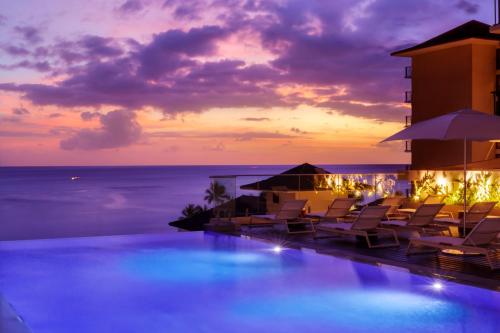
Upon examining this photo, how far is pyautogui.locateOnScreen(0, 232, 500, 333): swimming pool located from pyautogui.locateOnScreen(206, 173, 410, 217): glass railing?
296 cm

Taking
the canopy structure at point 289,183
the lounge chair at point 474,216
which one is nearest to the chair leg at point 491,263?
the lounge chair at point 474,216

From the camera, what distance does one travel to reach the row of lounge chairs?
8.16 metres

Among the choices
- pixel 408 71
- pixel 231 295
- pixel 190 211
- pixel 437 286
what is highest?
pixel 408 71

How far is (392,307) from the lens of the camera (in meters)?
6.81

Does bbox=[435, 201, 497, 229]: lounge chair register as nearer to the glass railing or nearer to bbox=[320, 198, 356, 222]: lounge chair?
bbox=[320, 198, 356, 222]: lounge chair

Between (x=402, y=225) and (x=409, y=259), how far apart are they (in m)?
1.95

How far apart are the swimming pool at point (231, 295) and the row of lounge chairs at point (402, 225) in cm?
85

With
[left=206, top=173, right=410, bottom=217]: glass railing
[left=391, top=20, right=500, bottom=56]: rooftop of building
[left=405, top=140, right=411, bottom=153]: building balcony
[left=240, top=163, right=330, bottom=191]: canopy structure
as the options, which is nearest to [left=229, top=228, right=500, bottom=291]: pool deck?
[left=206, top=173, right=410, bottom=217]: glass railing

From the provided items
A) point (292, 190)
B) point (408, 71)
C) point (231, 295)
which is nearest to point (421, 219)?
point (231, 295)

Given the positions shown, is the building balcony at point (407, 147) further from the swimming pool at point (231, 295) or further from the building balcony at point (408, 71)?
the swimming pool at point (231, 295)

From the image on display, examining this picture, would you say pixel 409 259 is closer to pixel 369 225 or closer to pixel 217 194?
pixel 369 225

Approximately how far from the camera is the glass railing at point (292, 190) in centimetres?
1371

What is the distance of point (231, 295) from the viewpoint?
295 inches

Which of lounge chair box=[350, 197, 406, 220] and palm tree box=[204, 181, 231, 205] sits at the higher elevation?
palm tree box=[204, 181, 231, 205]
